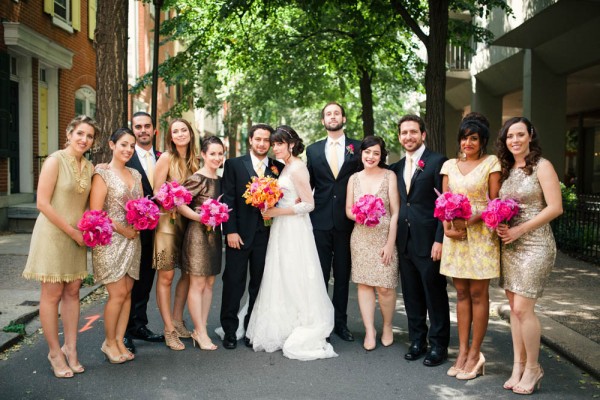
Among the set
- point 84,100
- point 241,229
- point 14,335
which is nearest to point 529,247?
point 241,229

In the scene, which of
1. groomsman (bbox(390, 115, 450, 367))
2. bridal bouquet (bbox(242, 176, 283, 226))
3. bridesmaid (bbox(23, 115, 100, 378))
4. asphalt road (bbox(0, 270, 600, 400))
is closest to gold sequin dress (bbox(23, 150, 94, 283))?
bridesmaid (bbox(23, 115, 100, 378))

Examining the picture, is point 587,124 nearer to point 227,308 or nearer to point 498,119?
point 498,119

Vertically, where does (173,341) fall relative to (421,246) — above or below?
below

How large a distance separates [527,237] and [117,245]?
3.63 metres

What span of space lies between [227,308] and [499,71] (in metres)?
16.8

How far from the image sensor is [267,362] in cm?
605

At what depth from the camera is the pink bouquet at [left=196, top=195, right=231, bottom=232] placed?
6.09 meters

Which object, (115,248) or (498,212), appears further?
(115,248)

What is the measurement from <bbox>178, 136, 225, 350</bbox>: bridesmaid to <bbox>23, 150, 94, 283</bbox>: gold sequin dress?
A: 1172mm

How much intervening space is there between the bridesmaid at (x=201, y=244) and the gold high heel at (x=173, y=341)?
Result: 166mm

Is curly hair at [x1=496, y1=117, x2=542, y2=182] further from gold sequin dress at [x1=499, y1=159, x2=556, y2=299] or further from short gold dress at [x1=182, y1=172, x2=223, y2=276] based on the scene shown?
short gold dress at [x1=182, y1=172, x2=223, y2=276]

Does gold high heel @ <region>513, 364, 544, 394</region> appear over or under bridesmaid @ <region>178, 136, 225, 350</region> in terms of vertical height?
under

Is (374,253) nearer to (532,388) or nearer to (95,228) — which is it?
(532,388)

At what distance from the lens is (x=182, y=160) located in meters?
6.55
